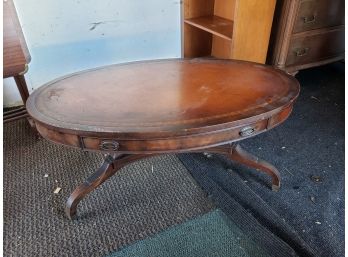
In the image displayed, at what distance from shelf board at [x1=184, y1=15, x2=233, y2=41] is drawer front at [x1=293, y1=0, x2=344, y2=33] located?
47 cm

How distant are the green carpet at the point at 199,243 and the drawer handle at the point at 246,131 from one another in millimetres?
501

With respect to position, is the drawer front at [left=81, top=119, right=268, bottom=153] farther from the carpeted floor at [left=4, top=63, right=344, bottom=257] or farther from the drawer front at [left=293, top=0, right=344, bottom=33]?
the drawer front at [left=293, top=0, right=344, bottom=33]

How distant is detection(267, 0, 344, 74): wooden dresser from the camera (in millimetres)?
1984

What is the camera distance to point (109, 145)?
0.97 metres

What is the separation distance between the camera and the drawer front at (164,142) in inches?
37.8

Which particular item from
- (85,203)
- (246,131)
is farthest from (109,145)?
(85,203)

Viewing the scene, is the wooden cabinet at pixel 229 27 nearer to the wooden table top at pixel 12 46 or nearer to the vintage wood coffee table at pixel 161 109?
the vintage wood coffee table at pixel 161 109

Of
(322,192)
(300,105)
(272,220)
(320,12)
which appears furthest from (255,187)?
(320,12)

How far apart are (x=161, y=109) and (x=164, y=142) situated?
15cm

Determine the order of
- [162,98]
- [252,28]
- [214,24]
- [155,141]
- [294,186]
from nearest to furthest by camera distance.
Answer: [155,141] → [162,98] → [294,186] → [252,28] → [214,24]

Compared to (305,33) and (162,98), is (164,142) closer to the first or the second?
(162,98)

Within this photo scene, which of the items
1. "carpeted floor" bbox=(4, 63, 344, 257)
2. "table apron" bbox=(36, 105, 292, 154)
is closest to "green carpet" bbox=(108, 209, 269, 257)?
"carpeted floor" bbox=(4, 63, 344, 257)

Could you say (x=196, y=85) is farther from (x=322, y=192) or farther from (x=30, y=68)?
(x=30, y=68)

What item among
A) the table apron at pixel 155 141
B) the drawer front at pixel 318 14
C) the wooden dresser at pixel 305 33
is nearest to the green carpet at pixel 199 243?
the table apron at pixel 155 141
